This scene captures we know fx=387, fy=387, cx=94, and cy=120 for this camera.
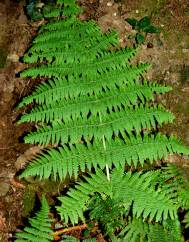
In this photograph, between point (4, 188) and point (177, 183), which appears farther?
point (4, 188)

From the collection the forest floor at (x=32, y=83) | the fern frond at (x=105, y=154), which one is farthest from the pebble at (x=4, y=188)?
the fern frond at (x=105, y=154)

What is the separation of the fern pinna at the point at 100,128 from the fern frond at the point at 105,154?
10 mm

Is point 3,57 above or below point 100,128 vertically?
above

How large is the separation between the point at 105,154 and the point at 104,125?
12.6 inches

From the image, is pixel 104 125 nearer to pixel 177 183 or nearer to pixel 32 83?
pixel 177 183

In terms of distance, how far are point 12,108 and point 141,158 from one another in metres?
1.87

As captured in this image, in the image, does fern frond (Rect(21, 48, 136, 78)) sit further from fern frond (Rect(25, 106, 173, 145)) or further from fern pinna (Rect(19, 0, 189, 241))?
fern frond (Rect(25, 106, 173, 145))

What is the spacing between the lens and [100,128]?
13.8ft

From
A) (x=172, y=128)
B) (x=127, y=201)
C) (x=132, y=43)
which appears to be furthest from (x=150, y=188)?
(x=132, y=43)

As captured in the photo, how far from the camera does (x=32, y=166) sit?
396 cm

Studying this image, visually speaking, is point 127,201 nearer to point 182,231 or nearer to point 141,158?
point 141,158

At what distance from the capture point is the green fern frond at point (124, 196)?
12.5 feet

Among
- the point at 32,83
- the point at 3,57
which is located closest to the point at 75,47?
the point at 32,83

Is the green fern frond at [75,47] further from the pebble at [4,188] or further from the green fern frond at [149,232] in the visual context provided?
the green fern frond at [149,232]
